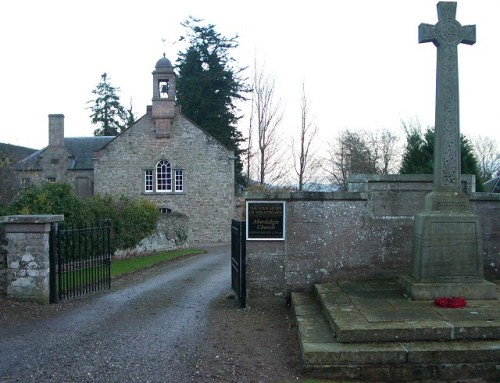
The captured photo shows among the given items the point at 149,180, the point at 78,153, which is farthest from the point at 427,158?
the point at 78,153

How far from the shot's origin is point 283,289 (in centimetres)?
948

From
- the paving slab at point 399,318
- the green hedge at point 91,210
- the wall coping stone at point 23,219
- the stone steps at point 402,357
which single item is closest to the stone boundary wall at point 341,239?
the paving slab at point 399,318

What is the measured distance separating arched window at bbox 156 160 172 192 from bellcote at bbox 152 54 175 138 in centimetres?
220

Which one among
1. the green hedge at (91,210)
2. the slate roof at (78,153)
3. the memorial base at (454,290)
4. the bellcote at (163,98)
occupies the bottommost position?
the memorial base at (454,290)

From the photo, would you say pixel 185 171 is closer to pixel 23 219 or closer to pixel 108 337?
pixel 23 219

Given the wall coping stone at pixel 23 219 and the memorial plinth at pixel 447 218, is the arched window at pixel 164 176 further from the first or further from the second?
the memorial plinth at pixel 447 218

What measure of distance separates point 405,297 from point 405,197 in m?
2.34

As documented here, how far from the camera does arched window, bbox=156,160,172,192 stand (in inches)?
1457

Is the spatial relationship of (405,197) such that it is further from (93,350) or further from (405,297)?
(93,350)

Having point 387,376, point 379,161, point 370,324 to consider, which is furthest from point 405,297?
point 379,161

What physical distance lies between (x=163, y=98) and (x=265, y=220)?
28.5 m

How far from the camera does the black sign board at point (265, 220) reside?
942 centimetres

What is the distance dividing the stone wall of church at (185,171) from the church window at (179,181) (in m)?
0.32

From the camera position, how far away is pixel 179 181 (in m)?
37.0
